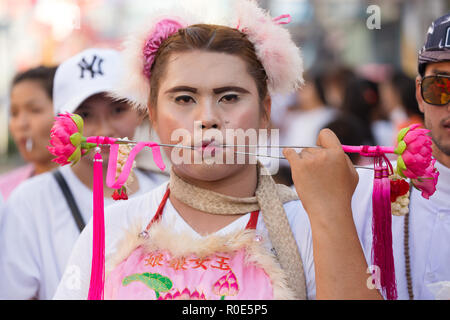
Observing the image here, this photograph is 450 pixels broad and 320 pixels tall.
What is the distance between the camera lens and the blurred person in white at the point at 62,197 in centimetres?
252

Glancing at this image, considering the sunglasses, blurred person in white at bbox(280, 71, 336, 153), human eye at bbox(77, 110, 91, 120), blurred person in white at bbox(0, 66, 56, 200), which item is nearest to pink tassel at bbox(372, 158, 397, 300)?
the sunglasses

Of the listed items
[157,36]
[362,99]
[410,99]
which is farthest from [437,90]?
[362,99]

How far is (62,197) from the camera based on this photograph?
272cm

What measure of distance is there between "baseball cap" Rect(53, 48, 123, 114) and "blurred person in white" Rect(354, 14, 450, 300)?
1.36 metres

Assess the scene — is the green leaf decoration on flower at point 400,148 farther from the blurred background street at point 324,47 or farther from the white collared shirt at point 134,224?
the blurred background street at point 324,47

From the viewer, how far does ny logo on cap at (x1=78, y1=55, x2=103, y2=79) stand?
292 cm

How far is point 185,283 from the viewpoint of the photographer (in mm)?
1699

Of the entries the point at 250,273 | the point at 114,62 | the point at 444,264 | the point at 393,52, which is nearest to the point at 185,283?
the point at 250,273

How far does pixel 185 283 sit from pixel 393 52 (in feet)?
26.9

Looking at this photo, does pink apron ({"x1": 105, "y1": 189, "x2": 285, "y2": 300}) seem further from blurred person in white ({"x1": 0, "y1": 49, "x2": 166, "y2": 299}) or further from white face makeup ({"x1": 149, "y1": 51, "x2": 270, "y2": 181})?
blurred person in white ({"x1": 0, "y1": 49, "x2": 166, "y2": 299})

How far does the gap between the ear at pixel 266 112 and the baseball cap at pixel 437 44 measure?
0.67 m

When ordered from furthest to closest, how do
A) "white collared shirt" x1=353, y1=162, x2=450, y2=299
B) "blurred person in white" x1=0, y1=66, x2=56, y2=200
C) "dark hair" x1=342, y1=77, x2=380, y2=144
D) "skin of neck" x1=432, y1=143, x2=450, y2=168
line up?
"dark hair" x1=342, y1=77, x2=380, y2=144 < "blurred person in white" x1=0, y1=66, x2=56, y2=200 < "skin of neck" x1=432, y1=143, x2=450, y2=168 < "white collared shirt" x1=353, y1=162, x2=450, y2=299
